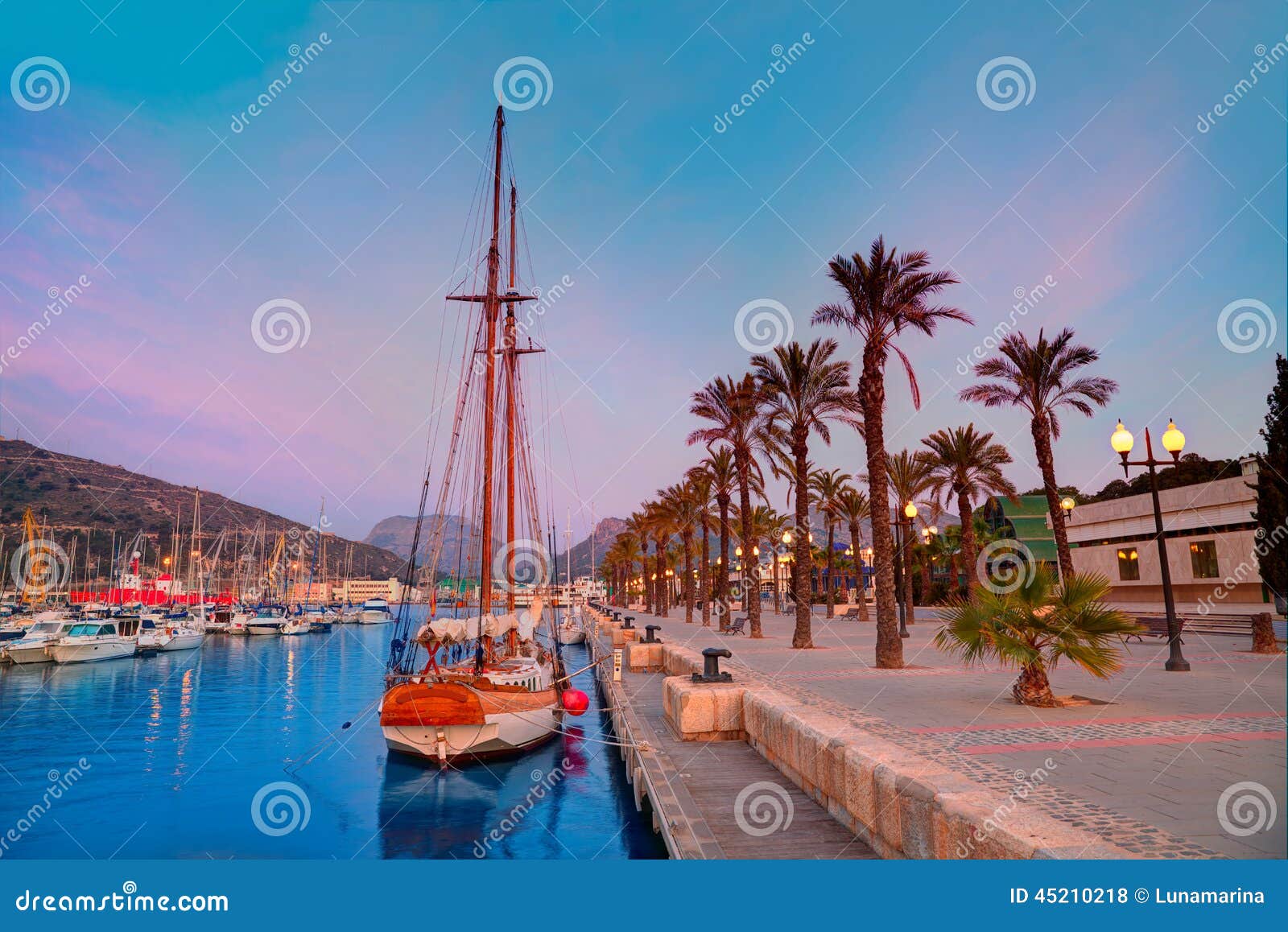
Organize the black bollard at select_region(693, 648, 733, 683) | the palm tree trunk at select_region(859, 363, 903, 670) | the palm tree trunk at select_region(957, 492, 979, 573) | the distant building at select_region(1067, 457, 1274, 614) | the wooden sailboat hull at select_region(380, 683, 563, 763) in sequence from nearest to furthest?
the black bollard at select_region(693, 648, 733, 683) < the wooden sailboat hull at select_region(380, 683, 563, 763) < the palm tree trunk at select_region(859, 363, 903, 670) < the distant building at select_region(1067, 457, 1274, 614) < the palm tree trunk at select_region(957, 492, 979, 573)

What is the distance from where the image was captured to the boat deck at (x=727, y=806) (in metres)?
7.16

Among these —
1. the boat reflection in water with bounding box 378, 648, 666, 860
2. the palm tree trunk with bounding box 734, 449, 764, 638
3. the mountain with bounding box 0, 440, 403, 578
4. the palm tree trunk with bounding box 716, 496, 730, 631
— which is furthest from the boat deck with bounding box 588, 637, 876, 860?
the mountain with bounding box 0, 440, 403, 578

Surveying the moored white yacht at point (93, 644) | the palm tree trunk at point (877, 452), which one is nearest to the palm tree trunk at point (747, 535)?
the palm tree trunk at point (877, 452)

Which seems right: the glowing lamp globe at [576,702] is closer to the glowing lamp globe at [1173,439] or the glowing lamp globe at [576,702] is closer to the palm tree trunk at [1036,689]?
the palm tree trunk at [1036,689]

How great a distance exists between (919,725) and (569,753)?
13597 mm

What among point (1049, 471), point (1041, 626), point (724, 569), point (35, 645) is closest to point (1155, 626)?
point (1049, 471)

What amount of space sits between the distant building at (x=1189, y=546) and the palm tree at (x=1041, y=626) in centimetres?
2272

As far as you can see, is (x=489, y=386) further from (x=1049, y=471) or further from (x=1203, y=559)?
(x=1203, y=559)

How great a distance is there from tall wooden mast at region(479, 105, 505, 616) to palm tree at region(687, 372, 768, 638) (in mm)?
11555

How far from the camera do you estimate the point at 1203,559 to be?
1366 inches

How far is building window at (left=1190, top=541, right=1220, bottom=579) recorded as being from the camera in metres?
34.2

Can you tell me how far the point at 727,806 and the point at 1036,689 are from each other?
613 centimetres

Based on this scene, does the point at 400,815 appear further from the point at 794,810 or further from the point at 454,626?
the point at 794,810

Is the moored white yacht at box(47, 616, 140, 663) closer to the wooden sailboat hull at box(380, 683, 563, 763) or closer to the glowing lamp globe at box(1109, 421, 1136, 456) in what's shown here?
the wooden sailboat hull at box(380, 683, 563, 763)
